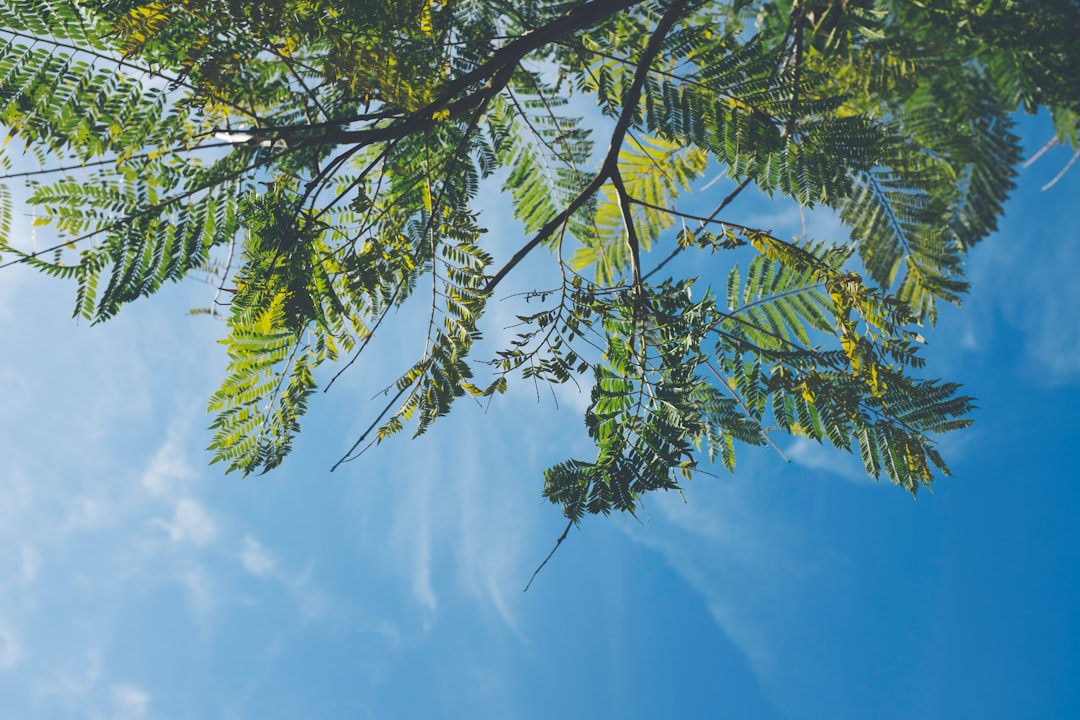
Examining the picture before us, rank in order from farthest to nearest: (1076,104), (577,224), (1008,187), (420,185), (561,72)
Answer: (577,224) → (561,72) → (420,185) → (1008,187) → (1076,104)

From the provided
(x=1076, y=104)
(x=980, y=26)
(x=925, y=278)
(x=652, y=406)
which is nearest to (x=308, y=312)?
(x=652, y=406)

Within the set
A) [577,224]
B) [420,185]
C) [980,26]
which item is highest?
[577,224]

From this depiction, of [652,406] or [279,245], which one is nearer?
[279,245]

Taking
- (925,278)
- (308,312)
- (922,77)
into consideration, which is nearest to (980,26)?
(922,77)

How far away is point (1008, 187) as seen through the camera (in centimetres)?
258

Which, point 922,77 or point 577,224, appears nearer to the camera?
point 922,77

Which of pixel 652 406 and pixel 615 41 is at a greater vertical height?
pixel 615 41

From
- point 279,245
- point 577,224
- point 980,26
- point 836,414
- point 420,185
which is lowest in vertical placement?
point 836,414

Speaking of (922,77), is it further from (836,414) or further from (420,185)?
(420,185)

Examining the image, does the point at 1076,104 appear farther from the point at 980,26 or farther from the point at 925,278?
the point at 925,278

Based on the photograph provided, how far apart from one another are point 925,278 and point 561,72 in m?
1.69

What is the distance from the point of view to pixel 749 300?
9.56 ft

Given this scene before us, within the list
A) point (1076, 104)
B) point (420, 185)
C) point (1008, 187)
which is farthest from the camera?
point (420, 185)

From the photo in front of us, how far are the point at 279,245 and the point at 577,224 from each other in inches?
64.3
